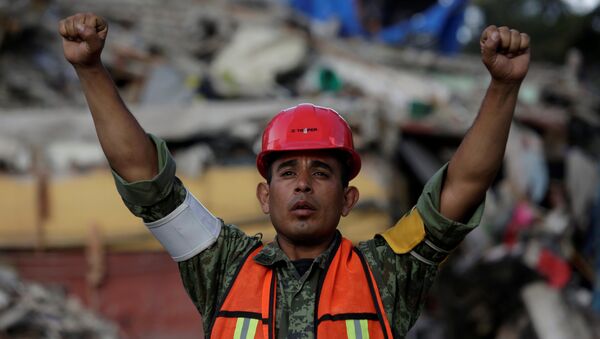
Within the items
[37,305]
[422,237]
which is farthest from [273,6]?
[422,237]

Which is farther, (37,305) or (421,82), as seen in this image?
(421,82)

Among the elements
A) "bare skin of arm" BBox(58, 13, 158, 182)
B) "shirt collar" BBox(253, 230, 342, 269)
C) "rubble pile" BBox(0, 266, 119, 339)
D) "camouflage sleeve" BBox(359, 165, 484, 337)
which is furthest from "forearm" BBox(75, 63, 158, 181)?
"rubble pile" BBox(0, 266, 119, 339)

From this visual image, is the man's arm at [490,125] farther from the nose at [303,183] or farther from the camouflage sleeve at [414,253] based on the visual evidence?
the nose at [303,183]

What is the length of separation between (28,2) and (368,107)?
4.57 m

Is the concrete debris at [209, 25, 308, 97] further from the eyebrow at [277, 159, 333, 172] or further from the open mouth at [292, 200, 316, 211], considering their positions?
the open mouth at [292, 200, 316, 211]

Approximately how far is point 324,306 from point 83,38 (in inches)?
42.8

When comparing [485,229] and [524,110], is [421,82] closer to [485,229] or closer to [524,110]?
[524,110]

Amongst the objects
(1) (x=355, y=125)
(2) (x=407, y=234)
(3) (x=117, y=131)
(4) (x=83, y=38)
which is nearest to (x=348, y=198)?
(2) (x=407, y=234)

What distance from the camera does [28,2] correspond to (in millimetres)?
10984

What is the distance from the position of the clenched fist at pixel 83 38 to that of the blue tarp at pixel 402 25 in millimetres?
16473

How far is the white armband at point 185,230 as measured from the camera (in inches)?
111

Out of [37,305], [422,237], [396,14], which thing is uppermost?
[396,14]

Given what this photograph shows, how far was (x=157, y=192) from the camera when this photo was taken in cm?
277

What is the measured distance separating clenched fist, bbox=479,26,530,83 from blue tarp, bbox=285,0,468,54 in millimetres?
16453
